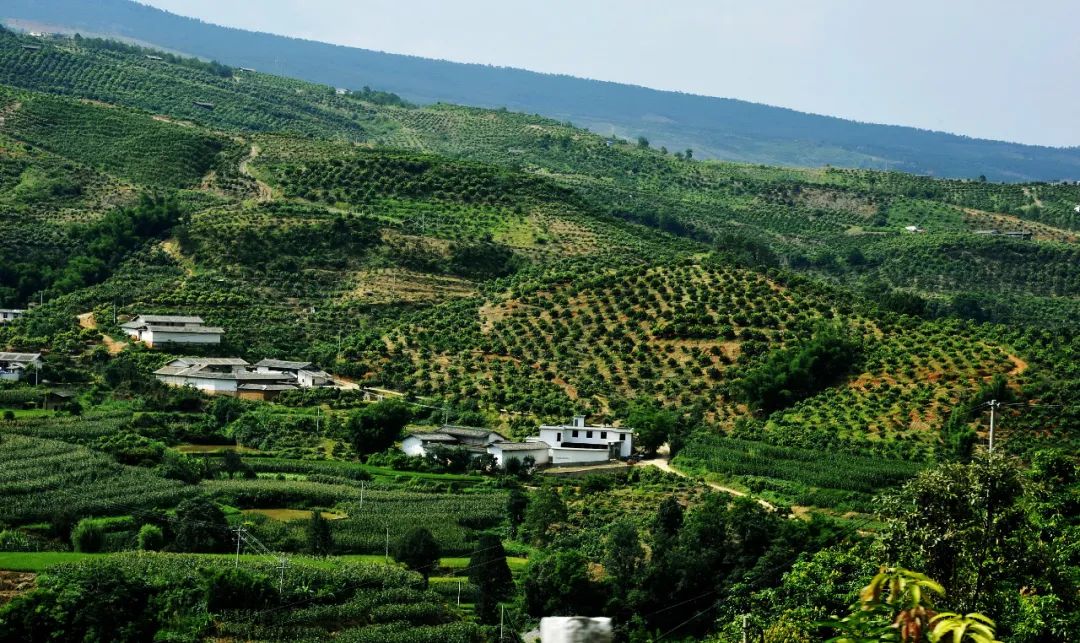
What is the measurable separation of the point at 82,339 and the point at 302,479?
2324 cm

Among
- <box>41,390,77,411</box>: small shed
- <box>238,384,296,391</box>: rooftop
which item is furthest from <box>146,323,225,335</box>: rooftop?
<box>41,390,77,411</box>: small shed

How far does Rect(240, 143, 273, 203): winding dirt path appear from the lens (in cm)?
10629

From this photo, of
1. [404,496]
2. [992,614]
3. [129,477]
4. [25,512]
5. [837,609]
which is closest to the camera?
[992,614]

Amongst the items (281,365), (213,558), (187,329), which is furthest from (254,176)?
(213,558)

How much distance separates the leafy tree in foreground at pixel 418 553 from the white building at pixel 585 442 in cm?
1576

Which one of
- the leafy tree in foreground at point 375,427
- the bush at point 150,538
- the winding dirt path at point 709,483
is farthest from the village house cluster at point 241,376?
the bush at point 150,538

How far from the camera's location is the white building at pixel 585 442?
6250 cm

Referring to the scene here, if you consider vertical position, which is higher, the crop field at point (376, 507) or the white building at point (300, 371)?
the white building at point (300, 371)

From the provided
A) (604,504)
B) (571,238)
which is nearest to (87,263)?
(571,238)

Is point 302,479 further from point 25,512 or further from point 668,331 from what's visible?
point 668,331

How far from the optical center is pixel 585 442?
6322cm

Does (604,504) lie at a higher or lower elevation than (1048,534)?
lower

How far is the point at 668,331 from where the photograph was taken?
75.8 metres

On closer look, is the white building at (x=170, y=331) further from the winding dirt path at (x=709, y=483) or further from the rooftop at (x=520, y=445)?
the winding dirt path at (x=709, y=483)
